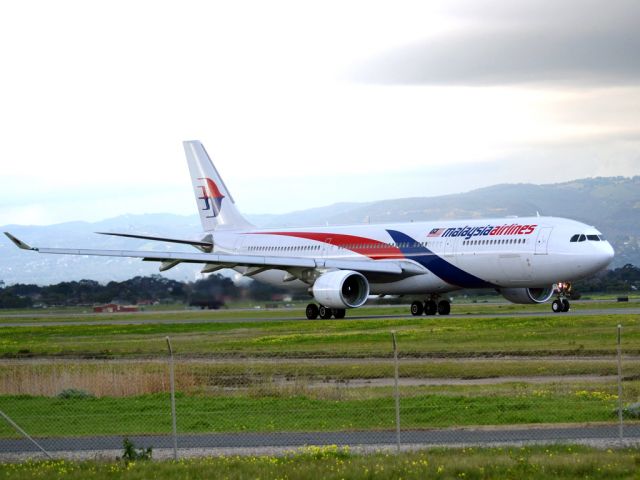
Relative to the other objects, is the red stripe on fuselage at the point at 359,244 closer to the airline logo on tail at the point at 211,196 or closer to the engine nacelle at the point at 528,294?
the engine nacelle at the point at 528,294

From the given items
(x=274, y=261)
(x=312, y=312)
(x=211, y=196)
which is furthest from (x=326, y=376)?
(x=211, y=196)

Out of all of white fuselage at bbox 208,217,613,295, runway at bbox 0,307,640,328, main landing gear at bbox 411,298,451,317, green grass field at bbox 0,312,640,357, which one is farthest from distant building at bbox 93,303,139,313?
main landing gear at bbox 411,298,451,317

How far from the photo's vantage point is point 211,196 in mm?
70125

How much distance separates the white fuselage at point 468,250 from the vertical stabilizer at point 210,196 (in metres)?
7.64

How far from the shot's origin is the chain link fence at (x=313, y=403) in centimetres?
2155

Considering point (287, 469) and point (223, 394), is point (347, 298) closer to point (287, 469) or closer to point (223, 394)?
point (223, 394)

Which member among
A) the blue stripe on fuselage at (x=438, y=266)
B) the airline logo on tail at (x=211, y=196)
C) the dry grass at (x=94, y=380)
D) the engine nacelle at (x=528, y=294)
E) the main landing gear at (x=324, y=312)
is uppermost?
the airline logo on tail at (x=211, y=196)

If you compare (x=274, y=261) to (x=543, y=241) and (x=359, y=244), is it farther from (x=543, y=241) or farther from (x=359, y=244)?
(x=543, y=241)

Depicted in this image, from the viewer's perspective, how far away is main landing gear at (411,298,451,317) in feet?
191

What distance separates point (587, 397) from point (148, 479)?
11402mm

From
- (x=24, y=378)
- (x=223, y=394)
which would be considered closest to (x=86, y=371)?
(x=24, y=378)

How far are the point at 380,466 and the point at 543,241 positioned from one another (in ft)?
115

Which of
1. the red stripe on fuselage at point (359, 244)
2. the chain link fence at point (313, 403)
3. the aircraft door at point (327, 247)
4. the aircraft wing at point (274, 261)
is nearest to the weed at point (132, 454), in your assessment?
the chain link fence at point (313, 403)

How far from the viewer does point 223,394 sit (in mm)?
29172
